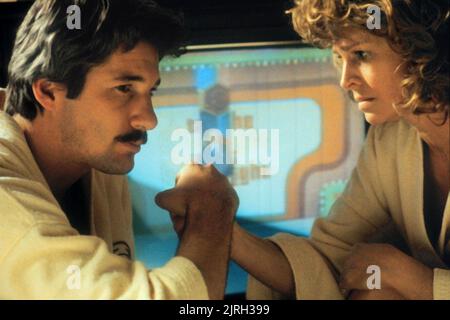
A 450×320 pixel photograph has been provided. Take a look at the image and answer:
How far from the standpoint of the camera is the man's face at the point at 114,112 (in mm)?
1230

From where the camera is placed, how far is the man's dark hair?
1213 millimetres

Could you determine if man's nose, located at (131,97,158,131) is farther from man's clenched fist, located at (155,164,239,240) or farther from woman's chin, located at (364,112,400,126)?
woman's chin, located at (364,112,400,126)

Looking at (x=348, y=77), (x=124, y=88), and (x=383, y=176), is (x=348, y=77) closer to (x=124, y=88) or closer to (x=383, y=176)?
(x=383, y=176)

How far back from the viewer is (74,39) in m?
1.21

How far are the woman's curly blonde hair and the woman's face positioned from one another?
13 millimetres

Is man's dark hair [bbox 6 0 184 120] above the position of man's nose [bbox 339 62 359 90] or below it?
above

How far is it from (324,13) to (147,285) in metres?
0.50

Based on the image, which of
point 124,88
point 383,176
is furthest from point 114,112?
point 383,176

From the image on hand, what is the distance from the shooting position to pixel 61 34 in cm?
121

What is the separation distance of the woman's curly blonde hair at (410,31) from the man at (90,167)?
22cm

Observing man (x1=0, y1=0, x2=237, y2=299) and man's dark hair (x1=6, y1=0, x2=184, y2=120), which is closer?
man (x1=0, y1=0, x2=237, y2=299)

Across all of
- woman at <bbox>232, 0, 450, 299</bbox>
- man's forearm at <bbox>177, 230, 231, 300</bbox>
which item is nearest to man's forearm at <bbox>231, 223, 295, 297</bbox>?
woman at <bbox>232, 0, 450, 299</bbox>

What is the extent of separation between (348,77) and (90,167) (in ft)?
1.45
